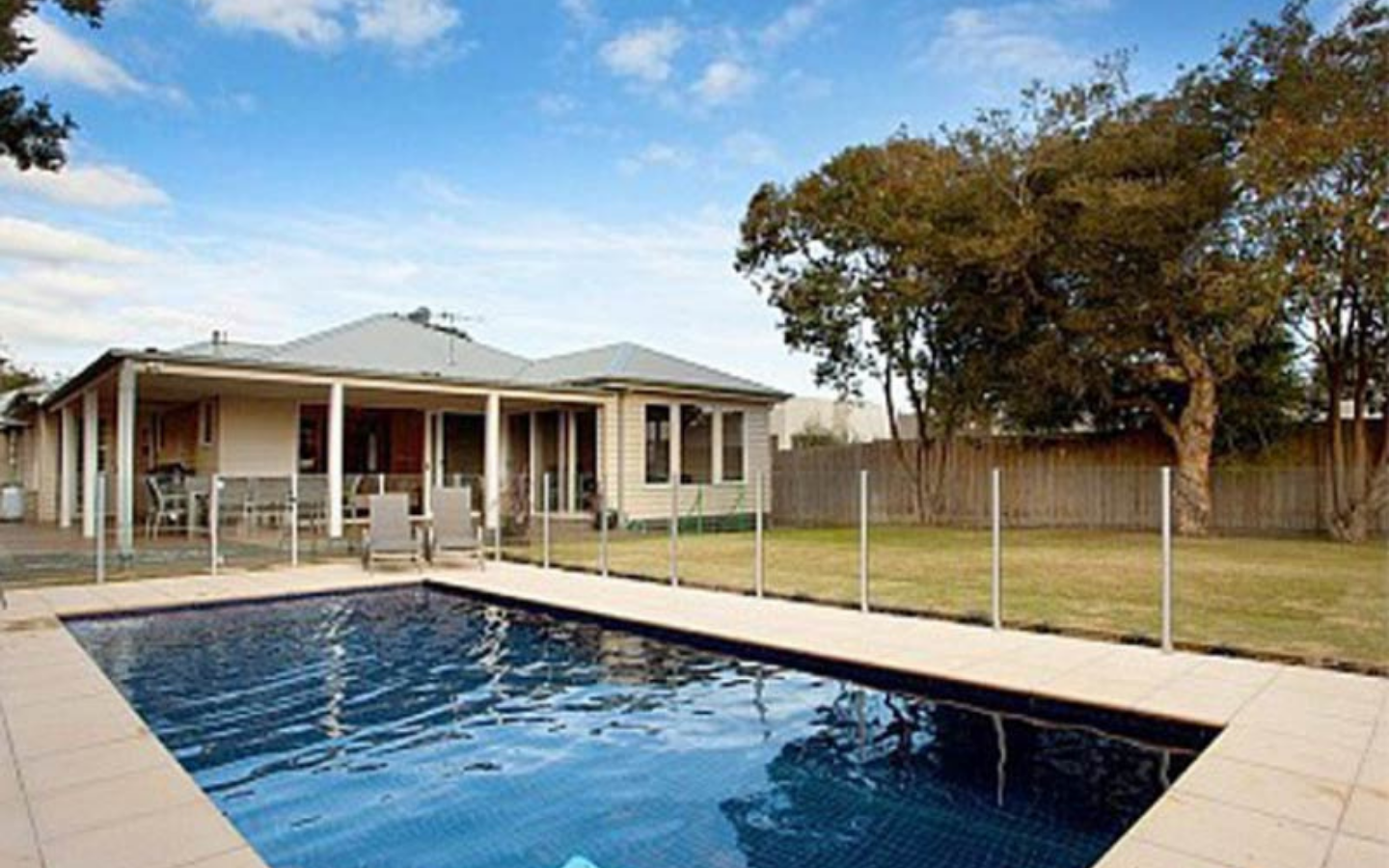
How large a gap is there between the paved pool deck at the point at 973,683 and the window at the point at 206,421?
7.58m

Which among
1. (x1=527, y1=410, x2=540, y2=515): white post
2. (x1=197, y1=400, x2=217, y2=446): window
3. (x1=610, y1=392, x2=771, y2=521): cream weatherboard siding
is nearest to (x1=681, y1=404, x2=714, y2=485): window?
(x1=610, y1=392, x2=771, y2=521): cream weatherboard siding

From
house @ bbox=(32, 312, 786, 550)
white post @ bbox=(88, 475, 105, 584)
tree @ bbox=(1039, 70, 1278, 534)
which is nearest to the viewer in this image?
white post @ bbox=(88, 475, 105, 584)

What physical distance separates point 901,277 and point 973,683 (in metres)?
13.7

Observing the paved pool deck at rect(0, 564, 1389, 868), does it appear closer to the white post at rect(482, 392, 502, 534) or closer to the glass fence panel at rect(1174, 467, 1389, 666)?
the glass fence panel at rect(1174, 467, 1389, 666)

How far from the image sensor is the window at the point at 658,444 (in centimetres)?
1802

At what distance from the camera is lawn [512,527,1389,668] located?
7.02 metres

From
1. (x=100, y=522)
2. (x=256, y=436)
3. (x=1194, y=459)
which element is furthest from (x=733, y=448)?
(x=100, y=522)

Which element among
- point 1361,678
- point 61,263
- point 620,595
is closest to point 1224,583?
point 1361,678

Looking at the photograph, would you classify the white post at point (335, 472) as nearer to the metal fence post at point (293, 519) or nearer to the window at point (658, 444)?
the metal fence post at point (293, 519)

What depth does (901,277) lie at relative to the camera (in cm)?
1806

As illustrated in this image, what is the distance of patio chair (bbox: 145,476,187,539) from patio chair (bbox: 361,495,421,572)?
11.8 ft

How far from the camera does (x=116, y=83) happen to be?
12820mm

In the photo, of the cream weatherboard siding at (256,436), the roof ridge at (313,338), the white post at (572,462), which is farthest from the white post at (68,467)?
the white post at (572,462)

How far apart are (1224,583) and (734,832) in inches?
314
